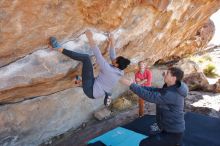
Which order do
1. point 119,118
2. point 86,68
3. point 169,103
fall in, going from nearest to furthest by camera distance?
point 169,103 → point 86,68 → point 119,118

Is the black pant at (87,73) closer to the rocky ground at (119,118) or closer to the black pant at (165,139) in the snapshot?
the black pant at (165,139)

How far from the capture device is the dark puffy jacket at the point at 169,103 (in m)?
5.02

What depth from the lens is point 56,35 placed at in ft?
19.3

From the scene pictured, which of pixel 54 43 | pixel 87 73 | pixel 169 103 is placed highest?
pixel 54 43

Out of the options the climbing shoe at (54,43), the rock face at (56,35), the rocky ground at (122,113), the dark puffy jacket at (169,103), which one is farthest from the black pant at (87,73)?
the rocky ground at (122,113)

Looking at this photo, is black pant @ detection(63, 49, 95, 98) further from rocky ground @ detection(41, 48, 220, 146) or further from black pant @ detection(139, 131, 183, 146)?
rocky ground @ detection(41, 48, 220, 146)

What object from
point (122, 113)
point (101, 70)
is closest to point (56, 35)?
point (101, 70)

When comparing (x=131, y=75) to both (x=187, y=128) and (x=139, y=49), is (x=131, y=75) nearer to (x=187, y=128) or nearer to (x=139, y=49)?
(x=139, y=49)

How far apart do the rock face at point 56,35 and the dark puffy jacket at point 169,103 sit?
183 cm

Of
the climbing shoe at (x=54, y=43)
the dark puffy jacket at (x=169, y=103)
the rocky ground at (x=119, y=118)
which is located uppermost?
the climbing shoe at (x=54, y=43)

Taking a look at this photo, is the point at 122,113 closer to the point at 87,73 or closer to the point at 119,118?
the point at 119,118

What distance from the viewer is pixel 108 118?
9.32 metres

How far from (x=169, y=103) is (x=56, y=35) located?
2.37 m

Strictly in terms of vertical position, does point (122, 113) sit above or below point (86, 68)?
below
